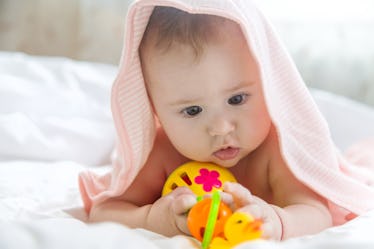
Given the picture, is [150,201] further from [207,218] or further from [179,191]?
[207,218]

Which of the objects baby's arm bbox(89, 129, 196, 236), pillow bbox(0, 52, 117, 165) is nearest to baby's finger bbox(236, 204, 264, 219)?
baby's arm bbox(89, 129, 196, 236)

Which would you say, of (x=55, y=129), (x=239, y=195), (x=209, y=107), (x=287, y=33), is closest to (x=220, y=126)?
(x=209, y=107)

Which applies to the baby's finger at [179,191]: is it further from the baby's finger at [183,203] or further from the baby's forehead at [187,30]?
the baby's forehead at [187,30]

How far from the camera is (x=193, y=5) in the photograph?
3.07ft

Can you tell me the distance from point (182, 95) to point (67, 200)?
346mm

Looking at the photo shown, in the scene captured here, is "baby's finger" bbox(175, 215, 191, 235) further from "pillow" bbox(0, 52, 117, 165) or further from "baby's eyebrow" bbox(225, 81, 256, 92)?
"pillow" bbox(0, 52, 117, 165)

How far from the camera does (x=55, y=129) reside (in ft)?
5.01

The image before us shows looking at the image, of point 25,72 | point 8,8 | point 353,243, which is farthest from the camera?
point 8,8

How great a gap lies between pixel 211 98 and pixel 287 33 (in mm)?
992

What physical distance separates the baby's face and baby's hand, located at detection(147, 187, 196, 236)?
0.32 ft

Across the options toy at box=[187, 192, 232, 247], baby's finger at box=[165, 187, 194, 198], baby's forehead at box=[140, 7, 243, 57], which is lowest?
baby's finger at box=[165, 187, 194, 198]

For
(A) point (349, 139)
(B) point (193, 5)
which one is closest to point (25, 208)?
(B) point (193, 5)

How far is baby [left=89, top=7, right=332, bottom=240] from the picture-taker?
96cm

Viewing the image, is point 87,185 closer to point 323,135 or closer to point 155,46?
point 155,46
